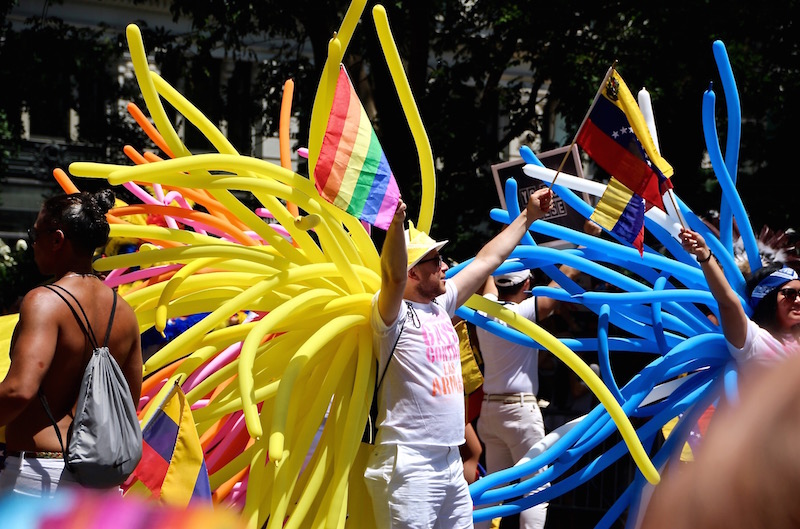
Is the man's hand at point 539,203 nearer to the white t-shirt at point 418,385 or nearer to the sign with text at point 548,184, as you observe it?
the sign with text at point 548,184

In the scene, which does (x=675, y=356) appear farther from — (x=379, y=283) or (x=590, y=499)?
(x=590, y=499)

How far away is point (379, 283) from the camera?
14.6 feet

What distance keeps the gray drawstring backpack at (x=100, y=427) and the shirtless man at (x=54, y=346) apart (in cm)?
4

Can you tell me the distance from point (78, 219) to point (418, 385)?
1403mm

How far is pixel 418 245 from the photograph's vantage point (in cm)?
422

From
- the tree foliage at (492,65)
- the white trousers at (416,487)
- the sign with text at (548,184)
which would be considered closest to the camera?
the white trousers at (416,487)

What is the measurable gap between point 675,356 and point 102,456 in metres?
2.62

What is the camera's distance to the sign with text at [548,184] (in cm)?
521

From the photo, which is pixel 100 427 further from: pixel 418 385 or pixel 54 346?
pixel 418 385

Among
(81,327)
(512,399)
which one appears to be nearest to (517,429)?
(512,399)

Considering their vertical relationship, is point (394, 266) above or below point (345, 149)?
below

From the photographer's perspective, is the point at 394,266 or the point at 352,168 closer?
the point at 394,266

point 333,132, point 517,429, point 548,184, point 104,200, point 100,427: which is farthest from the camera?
point 517,429

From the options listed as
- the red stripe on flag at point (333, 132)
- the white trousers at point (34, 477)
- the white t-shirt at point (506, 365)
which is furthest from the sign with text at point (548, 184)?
the white trousers at point (34, 477)
